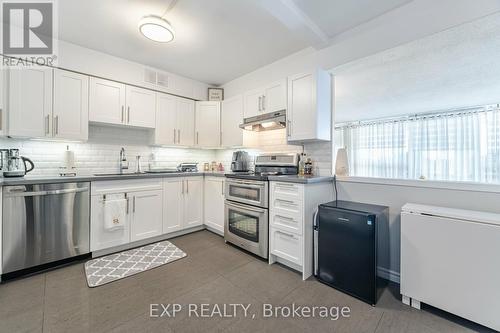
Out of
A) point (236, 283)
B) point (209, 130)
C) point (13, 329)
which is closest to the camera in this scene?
point (13, 329)

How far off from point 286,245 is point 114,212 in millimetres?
2148

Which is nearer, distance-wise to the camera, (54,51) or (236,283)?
(236,283)

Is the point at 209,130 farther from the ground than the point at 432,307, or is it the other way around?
the point at 209,130

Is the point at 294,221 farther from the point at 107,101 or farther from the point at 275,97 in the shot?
the point at 107,101

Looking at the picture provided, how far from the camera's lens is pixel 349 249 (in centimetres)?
183

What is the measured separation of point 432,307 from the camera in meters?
1.71

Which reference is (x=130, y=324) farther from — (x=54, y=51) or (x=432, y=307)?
(x=54, y=51)

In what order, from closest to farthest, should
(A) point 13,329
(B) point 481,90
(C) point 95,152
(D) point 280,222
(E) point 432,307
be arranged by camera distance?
(A) point 13,329 < (E) point 432,307 < (D) point 280,222 < (C) point 95,152 < (B) point 481,90

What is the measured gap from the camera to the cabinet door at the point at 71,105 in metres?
2.55

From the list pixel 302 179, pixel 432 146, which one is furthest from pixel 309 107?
pixel 432 146

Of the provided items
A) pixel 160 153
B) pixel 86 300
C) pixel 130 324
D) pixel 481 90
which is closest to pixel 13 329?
pixel 86 300

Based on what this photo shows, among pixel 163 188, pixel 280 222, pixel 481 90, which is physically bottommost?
pixel 280 222

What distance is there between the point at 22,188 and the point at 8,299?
3.23 ft

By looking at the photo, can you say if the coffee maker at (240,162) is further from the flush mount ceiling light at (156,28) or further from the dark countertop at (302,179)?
the flush mount ceiling light at (156,28)
